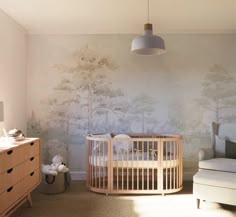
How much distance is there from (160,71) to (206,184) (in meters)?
1.95

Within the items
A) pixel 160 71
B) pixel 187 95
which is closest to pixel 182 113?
pixel 187 95

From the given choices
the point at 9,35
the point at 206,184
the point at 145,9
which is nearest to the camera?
the point at 206,184

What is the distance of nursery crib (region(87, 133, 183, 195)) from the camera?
3.61 metres

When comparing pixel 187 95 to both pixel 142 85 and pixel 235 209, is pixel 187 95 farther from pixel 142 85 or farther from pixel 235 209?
pixel 235 209

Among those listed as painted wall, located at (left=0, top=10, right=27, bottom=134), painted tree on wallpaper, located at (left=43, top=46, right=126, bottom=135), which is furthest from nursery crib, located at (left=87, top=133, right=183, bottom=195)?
painted wall, located at (left=0, top=10, right=27, bottom=134)

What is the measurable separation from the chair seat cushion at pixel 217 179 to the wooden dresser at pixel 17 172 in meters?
1.77

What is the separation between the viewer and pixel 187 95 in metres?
4.40

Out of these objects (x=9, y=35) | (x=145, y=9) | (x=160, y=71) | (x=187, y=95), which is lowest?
(x=187, y=95)

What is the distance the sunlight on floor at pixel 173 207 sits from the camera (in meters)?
2.99

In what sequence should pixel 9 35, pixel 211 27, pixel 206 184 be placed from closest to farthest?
1. pixel 206 184
2. pixel 9 35
3. pixel 211 27

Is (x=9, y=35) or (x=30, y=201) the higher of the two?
(x=9, y=35)

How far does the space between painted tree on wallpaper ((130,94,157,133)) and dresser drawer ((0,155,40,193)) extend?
65.6 inches

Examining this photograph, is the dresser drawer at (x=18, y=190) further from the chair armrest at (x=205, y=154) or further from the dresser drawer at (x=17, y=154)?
the chair armrest at (x=205, y=154)

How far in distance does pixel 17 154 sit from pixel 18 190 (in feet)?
1.17
